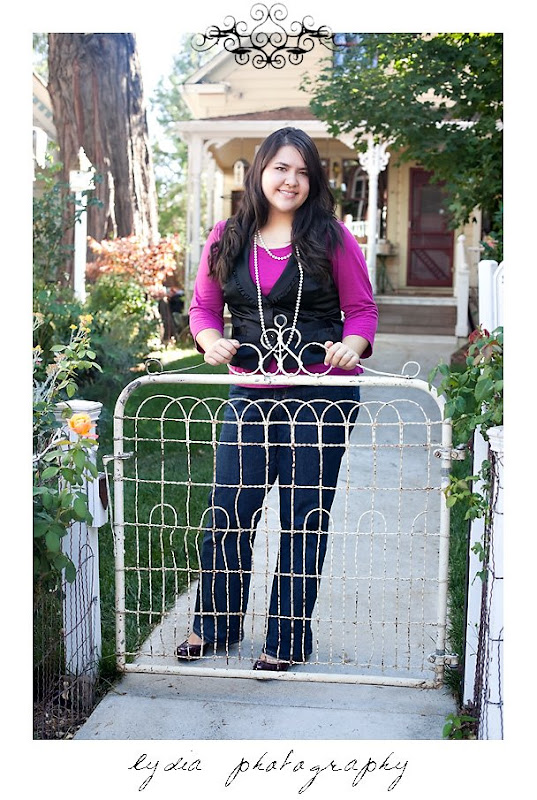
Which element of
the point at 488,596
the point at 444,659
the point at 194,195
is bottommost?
the point at 444,659

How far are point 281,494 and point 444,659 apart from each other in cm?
69

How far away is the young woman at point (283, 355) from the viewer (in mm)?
2551

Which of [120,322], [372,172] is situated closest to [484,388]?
[120,322]

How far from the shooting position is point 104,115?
10172mm

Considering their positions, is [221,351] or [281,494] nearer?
[221,351]

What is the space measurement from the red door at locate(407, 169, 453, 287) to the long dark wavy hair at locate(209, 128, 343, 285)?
11932 mm

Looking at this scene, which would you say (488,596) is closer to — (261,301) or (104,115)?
(261,301)

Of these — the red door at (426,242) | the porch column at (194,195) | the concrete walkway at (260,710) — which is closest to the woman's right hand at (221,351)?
the concrete walkway at (260,710)

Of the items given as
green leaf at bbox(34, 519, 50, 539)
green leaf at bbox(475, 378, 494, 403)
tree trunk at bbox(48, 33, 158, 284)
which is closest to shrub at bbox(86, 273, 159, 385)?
tree trunk at bbox(48, 33, 158, 284)

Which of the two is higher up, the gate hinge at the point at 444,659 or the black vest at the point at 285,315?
the black vest at the point at 285,315

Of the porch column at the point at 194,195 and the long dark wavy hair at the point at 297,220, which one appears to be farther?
the porch column at the point at 194,195

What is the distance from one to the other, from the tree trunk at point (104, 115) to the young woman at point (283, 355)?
771 cm

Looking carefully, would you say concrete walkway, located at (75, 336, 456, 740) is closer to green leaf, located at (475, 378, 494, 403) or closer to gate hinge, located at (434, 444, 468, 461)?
gate hinge, located at (434, 444, 468, 461)

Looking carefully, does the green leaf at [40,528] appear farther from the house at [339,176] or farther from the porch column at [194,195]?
the house at [339,176]
